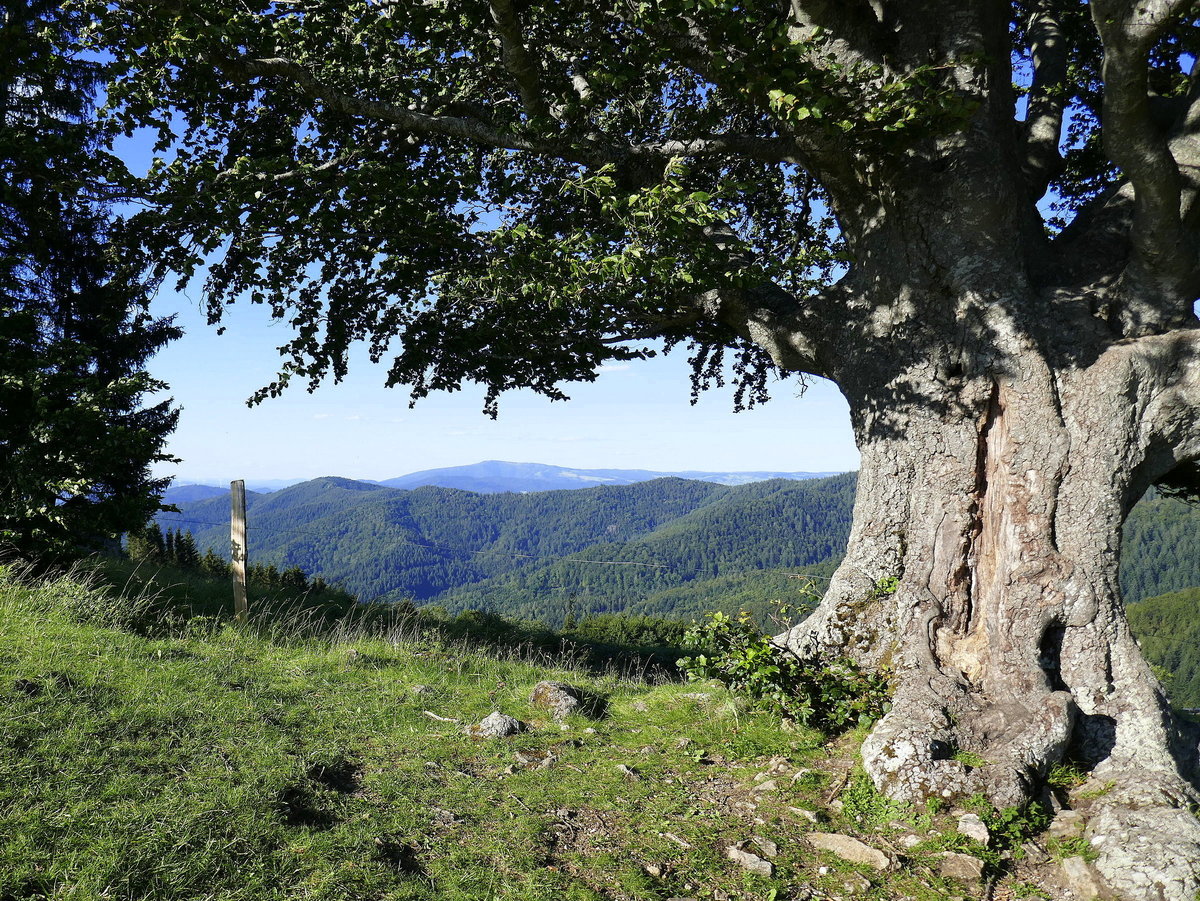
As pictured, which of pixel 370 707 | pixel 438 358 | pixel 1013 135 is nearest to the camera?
pixel 370 707

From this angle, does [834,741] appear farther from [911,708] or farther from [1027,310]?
[1027,310]

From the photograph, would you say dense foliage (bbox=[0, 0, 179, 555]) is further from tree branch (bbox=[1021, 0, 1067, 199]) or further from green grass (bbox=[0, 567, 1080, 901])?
tree branch (bbox=[1021, 0, 1067, 199])

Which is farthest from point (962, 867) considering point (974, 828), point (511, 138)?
point (511, 138)

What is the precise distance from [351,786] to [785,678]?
13.4 ft

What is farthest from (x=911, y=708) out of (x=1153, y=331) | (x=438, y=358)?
(x=438, y=358)

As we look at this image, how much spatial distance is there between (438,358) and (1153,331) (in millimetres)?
8829

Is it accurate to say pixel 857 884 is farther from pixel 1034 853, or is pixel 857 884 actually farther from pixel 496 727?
pixel 496 727

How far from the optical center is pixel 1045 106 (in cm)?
898

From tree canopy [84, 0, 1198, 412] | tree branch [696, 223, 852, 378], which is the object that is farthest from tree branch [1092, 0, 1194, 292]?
tree branch [696, 223, 852, 378]

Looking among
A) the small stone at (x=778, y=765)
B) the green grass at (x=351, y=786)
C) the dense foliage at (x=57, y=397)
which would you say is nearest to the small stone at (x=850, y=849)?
the green grass at (x=351, y=786)

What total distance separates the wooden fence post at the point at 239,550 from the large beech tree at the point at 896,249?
3.13 m

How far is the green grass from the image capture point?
13.9 ft

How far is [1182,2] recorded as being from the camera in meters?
5.02

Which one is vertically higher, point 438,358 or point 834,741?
point 438,358
